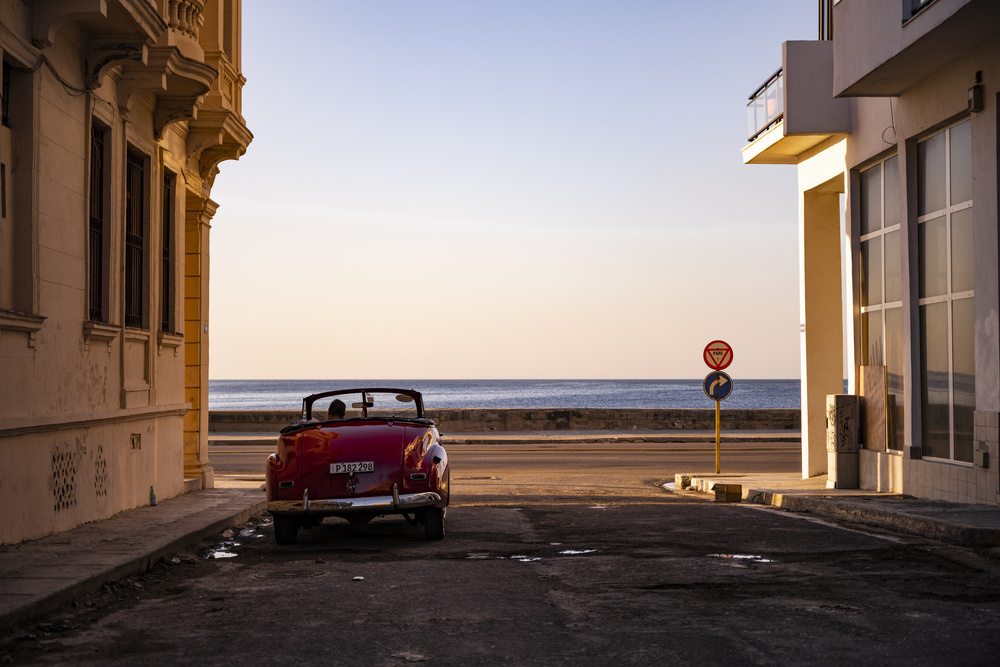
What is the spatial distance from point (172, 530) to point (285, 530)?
1080 mm

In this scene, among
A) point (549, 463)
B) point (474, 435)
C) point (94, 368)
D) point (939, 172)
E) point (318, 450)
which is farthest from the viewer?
point (474, 435)

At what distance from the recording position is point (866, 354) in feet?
53.6

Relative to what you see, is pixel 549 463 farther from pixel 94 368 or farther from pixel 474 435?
pixel 94 368

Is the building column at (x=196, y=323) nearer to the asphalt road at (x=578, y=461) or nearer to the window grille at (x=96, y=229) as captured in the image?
the asphalt road at (x=578, y=461)

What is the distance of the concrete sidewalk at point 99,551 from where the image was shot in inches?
269

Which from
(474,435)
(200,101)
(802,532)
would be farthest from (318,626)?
(474,435)

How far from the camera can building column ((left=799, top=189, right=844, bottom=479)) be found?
18.3 m

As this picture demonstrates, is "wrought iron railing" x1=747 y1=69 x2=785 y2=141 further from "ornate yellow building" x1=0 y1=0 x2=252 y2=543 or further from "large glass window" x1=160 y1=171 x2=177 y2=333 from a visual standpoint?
"large glass window" x1=160 y1=171 x2=177 y2=333

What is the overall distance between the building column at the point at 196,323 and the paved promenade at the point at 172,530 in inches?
48.3

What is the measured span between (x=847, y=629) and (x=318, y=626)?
9.68ft

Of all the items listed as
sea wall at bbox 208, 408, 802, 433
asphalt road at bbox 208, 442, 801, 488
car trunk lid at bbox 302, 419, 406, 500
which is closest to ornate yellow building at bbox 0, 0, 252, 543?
car trunk lid at bbox 302, 419, 406, 500

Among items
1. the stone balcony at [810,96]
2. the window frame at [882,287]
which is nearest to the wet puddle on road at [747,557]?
the window frame at [882,287]

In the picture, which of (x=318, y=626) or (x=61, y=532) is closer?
(x=318, y=626)

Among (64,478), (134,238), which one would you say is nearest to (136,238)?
(134,238)
